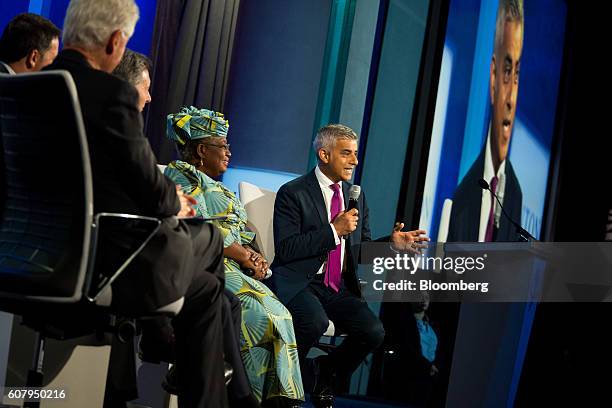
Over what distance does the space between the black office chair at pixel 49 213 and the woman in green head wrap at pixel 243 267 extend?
0.95 metres

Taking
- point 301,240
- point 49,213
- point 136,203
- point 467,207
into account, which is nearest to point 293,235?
point 301,240

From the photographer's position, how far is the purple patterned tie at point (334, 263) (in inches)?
146

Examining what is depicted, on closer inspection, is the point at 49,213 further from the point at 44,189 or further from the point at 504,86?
the point at 504,86

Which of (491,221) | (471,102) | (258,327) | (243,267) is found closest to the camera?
(258,327)

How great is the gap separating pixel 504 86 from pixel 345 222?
10.3 ft

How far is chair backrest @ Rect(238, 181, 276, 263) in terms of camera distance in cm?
364

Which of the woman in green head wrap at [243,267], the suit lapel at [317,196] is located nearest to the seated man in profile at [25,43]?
the woman in green head wrap at [243,267]

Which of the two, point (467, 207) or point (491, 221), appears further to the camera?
point (491, 221)

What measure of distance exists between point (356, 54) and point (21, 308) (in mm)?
3547

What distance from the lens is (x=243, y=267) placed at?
3.15 m

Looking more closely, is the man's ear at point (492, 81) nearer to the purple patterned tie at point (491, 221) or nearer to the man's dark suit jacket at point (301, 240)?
the purple patterned tie at point (491, 221)

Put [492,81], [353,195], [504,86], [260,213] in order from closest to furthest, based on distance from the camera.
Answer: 1. [353,195]
2. [260,213]
3. [492,81]
4. [504,86]

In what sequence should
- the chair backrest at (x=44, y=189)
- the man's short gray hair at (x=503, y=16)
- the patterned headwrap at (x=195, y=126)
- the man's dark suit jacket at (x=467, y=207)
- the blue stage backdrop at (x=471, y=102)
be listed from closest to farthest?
the chair backrest at (x=44, y=189)
the patterned headwrap at (x=195, y=126)
the blue stage backdrop at (x=471, y=102)
the man's dark suit jacket at (x=467, y=207)
the man's short gray hair at (x=503, y=16)

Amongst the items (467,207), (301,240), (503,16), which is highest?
(503,16)
